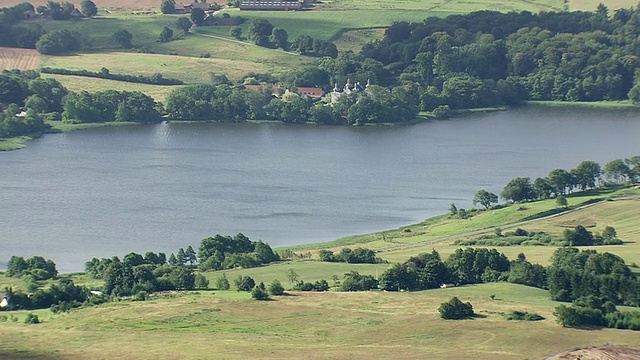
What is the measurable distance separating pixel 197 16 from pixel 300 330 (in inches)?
2718

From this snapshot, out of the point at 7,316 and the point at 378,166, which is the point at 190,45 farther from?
the point at 7,316

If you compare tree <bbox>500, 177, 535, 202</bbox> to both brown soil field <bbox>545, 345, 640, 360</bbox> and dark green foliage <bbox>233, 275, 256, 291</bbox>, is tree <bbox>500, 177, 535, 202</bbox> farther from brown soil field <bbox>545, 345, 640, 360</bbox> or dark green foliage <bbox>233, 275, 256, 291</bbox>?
brown soil field <bbox>545, 345, 640, 360</bbox>

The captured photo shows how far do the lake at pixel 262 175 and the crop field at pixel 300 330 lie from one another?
389 inches

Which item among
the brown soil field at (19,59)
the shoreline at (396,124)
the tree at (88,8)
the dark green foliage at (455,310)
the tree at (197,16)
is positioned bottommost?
the dark green foliage at (455,310)

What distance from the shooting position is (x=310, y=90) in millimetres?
93312

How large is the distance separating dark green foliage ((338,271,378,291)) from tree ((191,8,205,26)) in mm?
62757

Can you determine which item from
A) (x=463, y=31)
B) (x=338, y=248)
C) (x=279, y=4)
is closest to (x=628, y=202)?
(x=338, y=248)

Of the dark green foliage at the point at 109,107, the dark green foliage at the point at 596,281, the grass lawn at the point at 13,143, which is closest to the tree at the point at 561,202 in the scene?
the dark green foliage at the point at 596,281

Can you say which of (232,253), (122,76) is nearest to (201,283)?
(232,253)

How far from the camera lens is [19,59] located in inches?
3853

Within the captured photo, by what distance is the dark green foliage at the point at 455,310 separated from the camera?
136 ft

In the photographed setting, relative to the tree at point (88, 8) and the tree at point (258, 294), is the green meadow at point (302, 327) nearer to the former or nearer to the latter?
the tree at point (258, 294)

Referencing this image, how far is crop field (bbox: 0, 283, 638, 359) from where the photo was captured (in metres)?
37.3

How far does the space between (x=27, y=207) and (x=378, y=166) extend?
1846 centimetres
